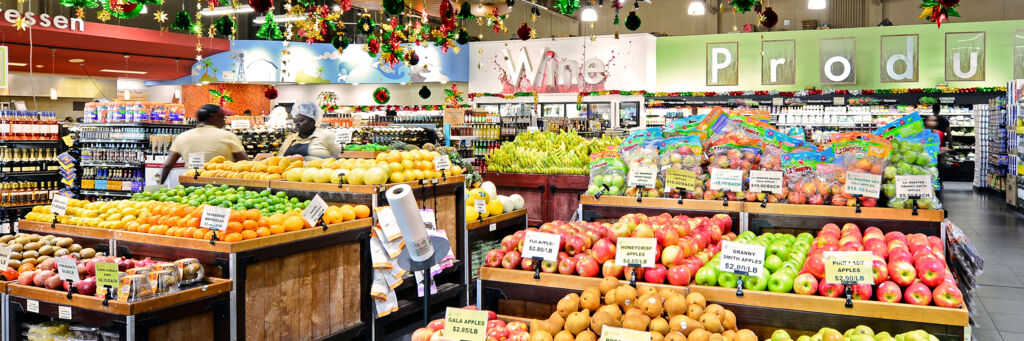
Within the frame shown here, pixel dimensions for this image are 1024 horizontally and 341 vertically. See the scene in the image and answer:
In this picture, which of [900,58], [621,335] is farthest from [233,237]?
[900,58]

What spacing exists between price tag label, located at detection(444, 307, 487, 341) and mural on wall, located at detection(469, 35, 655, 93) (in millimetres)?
14030

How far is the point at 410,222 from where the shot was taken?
2352 millimetres

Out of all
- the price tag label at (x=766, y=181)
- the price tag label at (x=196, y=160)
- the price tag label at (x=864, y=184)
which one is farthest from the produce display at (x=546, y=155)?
the price tag label at (x=864, y=184)

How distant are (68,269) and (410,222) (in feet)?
6.02

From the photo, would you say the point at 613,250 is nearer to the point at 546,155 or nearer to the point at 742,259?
the point at 742,259

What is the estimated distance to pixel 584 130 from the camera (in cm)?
1259

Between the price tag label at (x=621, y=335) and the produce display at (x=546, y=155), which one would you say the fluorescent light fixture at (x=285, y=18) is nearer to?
the produce display at (x=546, y=155)

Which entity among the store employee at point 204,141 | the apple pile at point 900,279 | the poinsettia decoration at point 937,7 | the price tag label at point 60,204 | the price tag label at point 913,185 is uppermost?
the poinsettia decoration at point 937,7

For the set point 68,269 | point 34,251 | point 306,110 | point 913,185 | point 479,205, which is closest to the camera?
point 68,269

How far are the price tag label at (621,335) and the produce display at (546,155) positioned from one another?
4749 millimetres

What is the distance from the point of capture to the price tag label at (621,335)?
206cm

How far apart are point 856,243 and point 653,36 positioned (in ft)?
46.1

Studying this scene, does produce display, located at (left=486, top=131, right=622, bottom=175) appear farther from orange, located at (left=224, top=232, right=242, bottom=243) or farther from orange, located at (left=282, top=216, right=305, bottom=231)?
orange, located at (left=224, top=232, right=242, bottom=243)

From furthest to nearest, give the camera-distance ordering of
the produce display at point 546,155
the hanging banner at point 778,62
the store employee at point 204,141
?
the hanging banner at point 778,62 < the produce display at point 546,155 < the store employee at point 204,141
